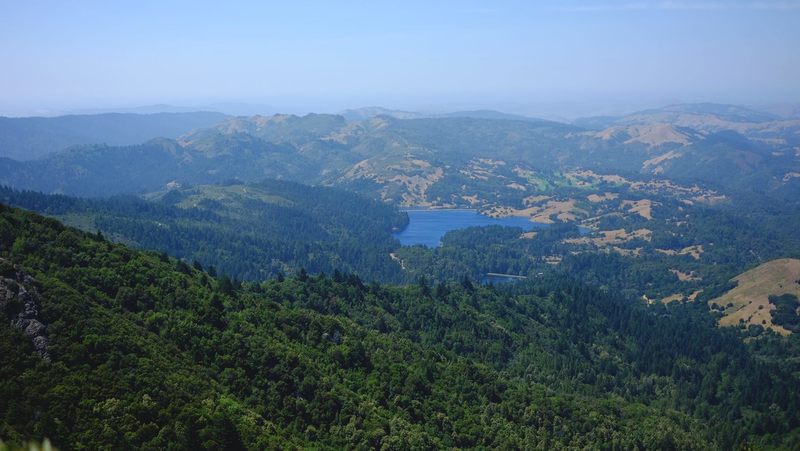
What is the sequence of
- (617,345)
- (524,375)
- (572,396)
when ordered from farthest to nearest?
(617,345), (524,375), (572,396)

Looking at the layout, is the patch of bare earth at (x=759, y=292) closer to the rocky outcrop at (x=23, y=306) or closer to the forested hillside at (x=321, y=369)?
the forested hillside at (x=321, y=369)

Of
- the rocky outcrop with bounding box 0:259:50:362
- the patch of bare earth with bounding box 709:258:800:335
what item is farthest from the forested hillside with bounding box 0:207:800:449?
the patch of bare earth with bounding box 709:258:800:335

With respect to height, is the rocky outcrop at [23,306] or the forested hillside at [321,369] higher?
the rocky outcrop at [23,306]

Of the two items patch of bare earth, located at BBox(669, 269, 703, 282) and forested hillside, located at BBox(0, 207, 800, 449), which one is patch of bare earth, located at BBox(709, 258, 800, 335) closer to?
forested hillside, located at BBox(0, 207, 800, 449)

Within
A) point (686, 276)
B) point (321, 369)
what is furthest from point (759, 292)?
point (321, 369)

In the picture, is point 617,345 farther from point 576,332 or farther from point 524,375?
point 524,375

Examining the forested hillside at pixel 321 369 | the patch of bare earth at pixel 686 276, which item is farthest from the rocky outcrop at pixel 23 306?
the patch of bare earth at pixel 686 276

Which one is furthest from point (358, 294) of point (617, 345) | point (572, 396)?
point (617, 345)
